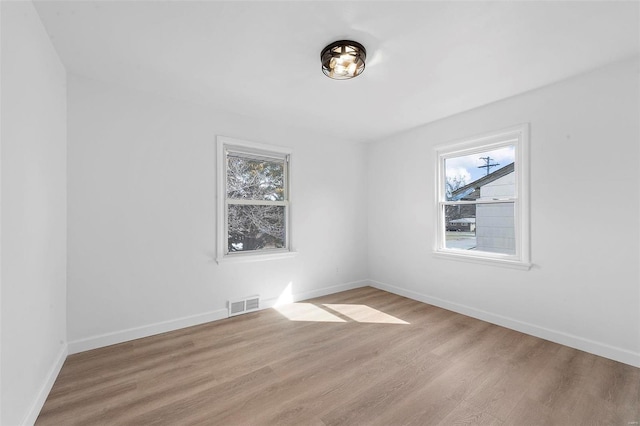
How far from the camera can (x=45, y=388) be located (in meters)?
1.87

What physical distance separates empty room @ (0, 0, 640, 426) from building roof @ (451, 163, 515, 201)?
4cm

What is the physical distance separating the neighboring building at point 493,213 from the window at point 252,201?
8.08 feet

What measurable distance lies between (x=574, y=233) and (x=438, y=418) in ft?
7.16

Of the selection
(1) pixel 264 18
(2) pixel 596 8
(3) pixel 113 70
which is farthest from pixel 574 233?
(3) pixel 113 70

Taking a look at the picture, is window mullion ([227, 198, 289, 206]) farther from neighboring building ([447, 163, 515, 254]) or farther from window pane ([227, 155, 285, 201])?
neighboring building ([447, 163, 515, 254])

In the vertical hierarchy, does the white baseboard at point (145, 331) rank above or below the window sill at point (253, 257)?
below

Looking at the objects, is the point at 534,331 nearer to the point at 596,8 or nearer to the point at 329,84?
the point at 596,8

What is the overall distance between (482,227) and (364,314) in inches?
71.4

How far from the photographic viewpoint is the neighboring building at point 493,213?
309 cm

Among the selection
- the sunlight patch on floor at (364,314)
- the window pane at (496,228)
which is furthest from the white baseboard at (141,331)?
the window pane at (496,228)

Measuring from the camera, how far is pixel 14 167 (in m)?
1.48

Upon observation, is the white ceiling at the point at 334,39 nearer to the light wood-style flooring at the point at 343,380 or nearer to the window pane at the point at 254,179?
the window pane at the point at 254,179

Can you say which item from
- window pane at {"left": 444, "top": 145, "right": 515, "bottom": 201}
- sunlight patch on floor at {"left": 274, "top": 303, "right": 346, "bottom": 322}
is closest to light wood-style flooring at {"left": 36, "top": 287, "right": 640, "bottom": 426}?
sunlight patch on floor at {"left": 274, "top": 303, "right": 346, "bottom": 322}

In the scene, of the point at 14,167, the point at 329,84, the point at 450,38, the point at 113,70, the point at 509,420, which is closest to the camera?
the point at 14,167
